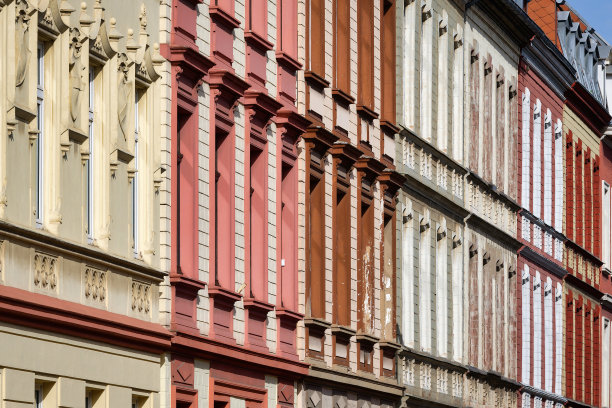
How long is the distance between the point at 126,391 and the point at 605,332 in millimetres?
42723

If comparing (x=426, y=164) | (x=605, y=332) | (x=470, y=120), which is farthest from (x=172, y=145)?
(x=605, y=332)

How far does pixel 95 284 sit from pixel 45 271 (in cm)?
162

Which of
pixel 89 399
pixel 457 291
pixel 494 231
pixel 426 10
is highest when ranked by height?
pixel 426 10

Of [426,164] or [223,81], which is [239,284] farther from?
[426,164]

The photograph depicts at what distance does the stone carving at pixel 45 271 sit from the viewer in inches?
901

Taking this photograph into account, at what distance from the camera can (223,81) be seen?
2977 cm

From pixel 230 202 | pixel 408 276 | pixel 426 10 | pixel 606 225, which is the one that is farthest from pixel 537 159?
pixel 230 202

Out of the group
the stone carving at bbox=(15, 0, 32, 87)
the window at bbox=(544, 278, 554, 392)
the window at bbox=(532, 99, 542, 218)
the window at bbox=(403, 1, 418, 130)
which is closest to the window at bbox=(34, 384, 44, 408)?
the stone carving at bbox=(15, 0, 32, 87)

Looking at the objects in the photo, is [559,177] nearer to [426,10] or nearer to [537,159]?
[537,159]

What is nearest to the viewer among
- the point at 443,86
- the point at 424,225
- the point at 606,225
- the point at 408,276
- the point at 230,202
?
the point at 230,202

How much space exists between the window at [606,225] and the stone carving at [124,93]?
139 ft

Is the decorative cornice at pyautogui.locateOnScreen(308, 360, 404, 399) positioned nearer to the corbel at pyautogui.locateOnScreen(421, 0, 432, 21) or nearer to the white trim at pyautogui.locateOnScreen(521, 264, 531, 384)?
the corbel at pyautogui.locateOnScreen(421, 0, 432, 21)

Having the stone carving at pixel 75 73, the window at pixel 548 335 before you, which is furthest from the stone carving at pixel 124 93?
the window at pixel 548 335

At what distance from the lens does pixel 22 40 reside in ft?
74.6
